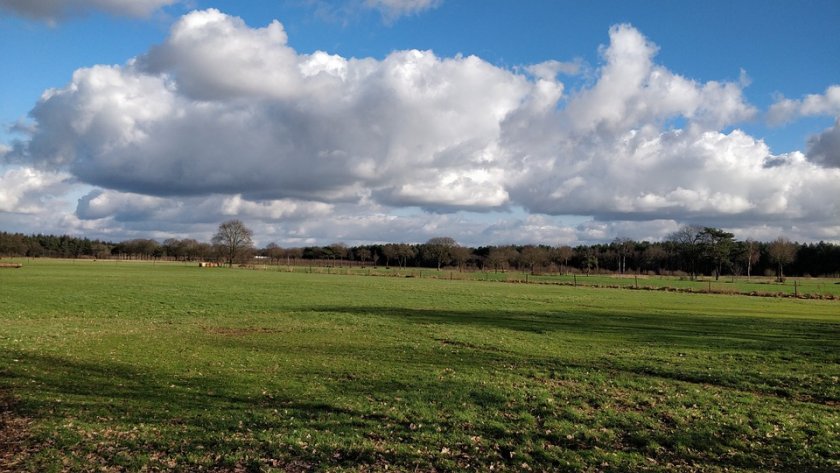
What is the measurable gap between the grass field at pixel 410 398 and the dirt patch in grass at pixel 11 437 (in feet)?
0.14

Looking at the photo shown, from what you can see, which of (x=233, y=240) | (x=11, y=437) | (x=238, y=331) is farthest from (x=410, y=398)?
(x=233, y=240)

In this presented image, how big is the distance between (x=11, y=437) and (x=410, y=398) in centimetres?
741

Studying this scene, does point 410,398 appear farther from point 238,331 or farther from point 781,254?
point 781,254

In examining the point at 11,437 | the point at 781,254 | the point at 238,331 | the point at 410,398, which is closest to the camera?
the point at 11,437

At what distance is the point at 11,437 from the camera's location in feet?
30.2

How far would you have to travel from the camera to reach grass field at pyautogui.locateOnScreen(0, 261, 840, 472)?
28.5 feet

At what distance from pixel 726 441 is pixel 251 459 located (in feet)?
27.1

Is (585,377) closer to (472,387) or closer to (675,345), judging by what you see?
(472,387)

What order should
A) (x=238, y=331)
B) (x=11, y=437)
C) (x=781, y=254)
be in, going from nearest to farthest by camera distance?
1. (x=11, y=437)
2. (x=238, y=331)
3. (x=781, y=254)

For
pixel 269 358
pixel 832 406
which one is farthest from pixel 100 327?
pixel 832 406

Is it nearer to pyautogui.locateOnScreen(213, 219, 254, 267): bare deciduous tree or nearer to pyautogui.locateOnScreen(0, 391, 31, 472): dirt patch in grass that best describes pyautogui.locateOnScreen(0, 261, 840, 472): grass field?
pyautogui.locateOnScreen(0, 391, 31, 472): dirt patch in grass

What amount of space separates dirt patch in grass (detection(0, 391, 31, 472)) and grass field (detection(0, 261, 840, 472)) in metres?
0.04

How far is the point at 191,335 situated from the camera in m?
22.8

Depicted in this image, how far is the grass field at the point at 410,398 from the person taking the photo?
8672 millimetres
